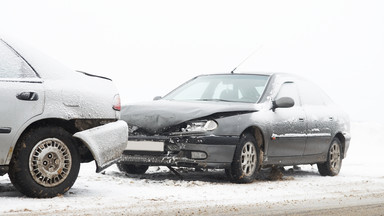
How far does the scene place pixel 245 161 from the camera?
9.23 meters

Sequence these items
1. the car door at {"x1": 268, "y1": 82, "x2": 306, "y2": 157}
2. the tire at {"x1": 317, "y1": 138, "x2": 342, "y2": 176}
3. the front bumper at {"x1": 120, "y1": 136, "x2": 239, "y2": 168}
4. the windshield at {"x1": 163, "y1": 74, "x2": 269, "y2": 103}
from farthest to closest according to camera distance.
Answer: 1. the tire at {"x1": 317, "y1": 138, "x2": 342, "y2": 176}
2. the windshield at {"x1": 163, "y1": 74, "x2": 269, "y2": 103}
3. the car door at {"x1": 268, "y1": 82, "x2": 306, "y2": 157}
4. the front bumper at {"x1": 120, "y1": 136, "x2": 239, "y2": 168}

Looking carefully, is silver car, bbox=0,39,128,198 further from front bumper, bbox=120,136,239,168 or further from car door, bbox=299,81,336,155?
car door, bbox=299,81,336,155

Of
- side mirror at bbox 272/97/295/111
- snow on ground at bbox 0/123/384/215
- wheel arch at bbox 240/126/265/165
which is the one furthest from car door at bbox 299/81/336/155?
wheel arch at bbox 240/126/265/165

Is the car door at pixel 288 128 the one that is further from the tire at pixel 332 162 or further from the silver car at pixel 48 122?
the silver car at pixel 48 122

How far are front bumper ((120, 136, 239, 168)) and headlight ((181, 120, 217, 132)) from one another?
4.6 inches

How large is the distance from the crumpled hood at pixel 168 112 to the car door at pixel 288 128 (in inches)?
21.6

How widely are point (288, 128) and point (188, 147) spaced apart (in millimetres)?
Result: 1952

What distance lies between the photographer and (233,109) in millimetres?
9172

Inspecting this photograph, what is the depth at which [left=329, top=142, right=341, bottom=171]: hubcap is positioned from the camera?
452 inches

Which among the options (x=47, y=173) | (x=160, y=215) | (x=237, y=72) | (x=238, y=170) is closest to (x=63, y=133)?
(x=47, y=173)

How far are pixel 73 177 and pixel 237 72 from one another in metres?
4.30

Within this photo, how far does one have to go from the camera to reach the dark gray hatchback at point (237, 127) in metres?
8.91

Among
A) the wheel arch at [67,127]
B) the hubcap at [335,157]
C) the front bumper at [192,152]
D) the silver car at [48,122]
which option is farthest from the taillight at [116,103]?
the hubcap at [335,157]

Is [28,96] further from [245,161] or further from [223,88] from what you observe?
[223,88]
